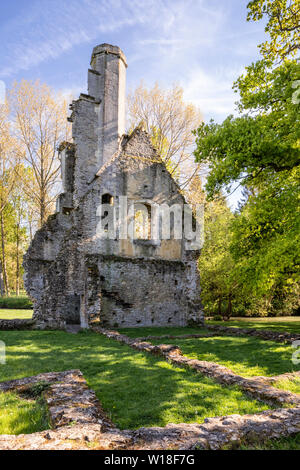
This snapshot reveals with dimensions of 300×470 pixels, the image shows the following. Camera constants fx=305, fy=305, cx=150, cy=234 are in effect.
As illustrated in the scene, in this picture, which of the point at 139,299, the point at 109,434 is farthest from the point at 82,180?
the point at 109,434

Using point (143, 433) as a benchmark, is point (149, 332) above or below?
below

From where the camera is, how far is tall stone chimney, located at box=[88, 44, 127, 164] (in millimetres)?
20188

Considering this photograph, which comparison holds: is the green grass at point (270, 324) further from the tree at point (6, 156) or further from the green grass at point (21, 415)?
the tree at point (6, 156)

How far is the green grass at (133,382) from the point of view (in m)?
4.80

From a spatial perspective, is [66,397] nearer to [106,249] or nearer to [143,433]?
[143,433]

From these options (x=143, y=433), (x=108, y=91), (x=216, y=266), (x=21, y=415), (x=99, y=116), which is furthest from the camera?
(x=216, y=266)

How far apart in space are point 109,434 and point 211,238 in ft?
64.7

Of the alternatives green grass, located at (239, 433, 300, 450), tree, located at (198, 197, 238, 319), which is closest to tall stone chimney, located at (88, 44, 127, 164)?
tree, located at (198, 197, 238, 319)

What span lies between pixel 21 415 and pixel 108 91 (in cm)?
2019

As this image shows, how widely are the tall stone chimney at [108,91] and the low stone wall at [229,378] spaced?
14174 millimetres

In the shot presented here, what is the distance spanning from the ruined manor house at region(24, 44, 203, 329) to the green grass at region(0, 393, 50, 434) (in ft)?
29.1

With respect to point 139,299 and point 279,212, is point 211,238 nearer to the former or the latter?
point 139,299

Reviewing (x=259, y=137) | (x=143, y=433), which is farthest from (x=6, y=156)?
(x=143, y=433)

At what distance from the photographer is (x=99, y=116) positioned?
66.4ft
